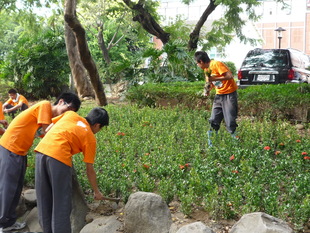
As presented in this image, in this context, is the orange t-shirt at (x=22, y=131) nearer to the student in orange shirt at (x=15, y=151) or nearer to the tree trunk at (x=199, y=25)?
the student in orange shirt at (x=15, y=151)

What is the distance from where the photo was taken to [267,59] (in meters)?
14.8

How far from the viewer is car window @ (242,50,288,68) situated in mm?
14531

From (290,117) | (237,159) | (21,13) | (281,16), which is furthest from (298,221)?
(281,16)

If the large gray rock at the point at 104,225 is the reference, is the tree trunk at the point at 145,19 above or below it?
above

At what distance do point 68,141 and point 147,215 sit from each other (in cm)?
116

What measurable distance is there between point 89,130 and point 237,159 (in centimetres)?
268

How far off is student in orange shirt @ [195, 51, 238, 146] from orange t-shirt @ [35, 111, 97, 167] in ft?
11.1

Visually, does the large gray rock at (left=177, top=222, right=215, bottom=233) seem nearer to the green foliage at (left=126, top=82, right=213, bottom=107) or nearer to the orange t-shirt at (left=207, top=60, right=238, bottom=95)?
the orange t-shirt at (left=207, top=60, right=238, bottom=95)

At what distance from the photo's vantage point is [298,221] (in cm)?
430

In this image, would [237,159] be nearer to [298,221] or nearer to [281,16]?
[298,221]

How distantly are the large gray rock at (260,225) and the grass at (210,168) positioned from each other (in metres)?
0.41

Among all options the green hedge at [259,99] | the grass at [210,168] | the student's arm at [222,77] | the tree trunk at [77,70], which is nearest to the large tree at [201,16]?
the tree trunk at [77,70]

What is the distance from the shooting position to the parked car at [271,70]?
14.2m

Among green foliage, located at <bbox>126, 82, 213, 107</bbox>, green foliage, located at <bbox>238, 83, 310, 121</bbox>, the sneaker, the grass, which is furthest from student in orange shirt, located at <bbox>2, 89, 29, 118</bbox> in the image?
the sneaker
